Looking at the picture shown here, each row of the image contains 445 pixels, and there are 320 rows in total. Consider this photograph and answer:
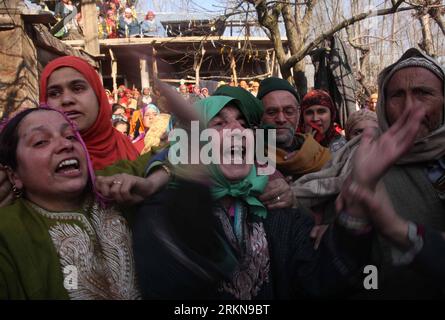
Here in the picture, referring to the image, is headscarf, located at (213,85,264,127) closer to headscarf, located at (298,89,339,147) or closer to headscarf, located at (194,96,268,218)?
headscarf, located at (194,96,268,218)

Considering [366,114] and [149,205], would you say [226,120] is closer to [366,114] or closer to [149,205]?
[149,205]

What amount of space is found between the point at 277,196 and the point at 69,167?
2.54ft

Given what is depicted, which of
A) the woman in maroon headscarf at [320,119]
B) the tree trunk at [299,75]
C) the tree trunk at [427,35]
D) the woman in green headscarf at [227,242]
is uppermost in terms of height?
the tree trunk at [427,35]

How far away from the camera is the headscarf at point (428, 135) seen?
1.64m

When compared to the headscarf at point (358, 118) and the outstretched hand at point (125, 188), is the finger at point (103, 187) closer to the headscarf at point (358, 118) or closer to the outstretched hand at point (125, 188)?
the outstretched hand at point (125, 188)

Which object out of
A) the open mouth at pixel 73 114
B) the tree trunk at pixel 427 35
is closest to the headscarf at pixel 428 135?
Result: the open mouth at pixel 73 114

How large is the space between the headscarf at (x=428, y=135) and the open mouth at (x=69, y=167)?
1.21 metres

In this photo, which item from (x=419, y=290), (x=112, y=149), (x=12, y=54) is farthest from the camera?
(x=12, y=54)

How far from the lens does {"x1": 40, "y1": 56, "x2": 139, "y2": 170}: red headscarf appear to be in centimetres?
199

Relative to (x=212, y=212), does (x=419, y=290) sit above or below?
below

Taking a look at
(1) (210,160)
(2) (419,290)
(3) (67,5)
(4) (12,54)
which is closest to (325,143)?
(2) (419,290)
